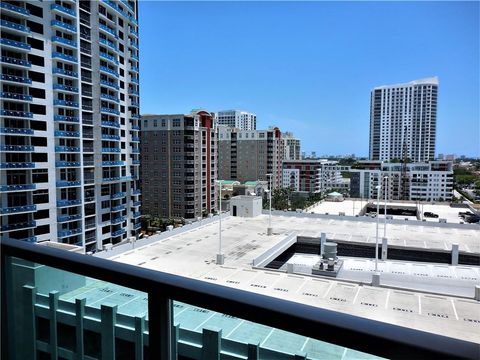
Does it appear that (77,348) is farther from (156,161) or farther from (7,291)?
(156,161)

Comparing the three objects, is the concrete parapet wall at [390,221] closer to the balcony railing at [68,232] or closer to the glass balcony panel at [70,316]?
the balcony railing at [68,232]

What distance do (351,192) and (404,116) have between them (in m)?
16.2

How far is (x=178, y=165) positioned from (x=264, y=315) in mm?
23007

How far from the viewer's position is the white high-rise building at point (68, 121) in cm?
1083

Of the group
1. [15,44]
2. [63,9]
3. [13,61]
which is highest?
[63,9]

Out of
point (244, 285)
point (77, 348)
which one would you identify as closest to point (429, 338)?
point (77, 348)

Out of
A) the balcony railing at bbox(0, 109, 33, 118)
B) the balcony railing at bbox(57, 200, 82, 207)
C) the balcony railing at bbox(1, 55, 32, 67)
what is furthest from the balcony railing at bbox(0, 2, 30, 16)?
the balcony railing at bbox(57, 200, 82, 207)

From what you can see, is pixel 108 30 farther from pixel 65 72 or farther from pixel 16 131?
pixel 16 131

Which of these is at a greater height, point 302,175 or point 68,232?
point 302,175

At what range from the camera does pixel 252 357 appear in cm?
71

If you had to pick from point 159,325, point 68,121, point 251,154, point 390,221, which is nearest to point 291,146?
point 251,154

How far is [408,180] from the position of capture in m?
34.7

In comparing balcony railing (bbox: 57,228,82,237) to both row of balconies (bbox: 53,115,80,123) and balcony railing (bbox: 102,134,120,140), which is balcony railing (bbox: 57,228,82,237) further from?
row of balconies (bbox: 53,115,80,123)

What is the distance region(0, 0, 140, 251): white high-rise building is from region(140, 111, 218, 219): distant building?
683 centimetres
